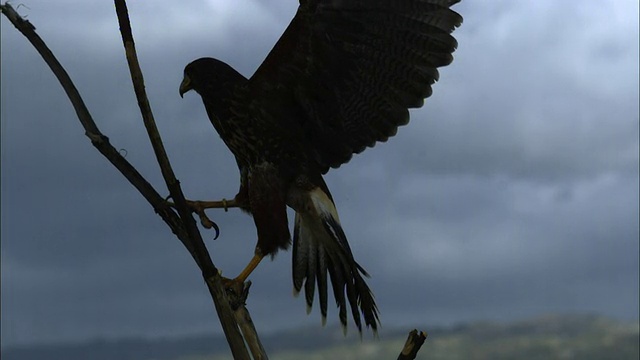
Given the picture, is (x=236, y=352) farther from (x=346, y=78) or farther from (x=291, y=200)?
(x=346, y=78)

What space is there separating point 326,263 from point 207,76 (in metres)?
1.14

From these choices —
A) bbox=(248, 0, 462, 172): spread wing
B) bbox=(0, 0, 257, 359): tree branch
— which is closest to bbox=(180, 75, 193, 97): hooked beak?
bbox=(248, 0, 462, 172): spread wing

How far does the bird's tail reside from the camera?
3.67m

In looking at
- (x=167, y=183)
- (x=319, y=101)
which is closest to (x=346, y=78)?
(x=319, y=101)

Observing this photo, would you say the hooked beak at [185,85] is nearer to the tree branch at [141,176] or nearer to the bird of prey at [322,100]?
the bird of prey at [322,100]

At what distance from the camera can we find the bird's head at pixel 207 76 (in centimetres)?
371

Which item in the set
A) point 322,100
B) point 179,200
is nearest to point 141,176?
point 179,200

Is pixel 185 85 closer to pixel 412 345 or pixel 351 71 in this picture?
pixel 351 71

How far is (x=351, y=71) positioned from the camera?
3.62 meters

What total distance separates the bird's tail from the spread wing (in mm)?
259

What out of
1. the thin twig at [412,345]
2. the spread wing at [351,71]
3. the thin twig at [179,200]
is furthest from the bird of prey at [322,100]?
the thin twig at [412,345]

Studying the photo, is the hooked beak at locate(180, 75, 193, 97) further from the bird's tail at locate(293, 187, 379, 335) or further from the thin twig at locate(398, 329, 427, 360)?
the thin twig at locate(398, 329, 427, 360)

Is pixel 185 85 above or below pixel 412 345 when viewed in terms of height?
above

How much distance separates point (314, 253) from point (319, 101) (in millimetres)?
801
